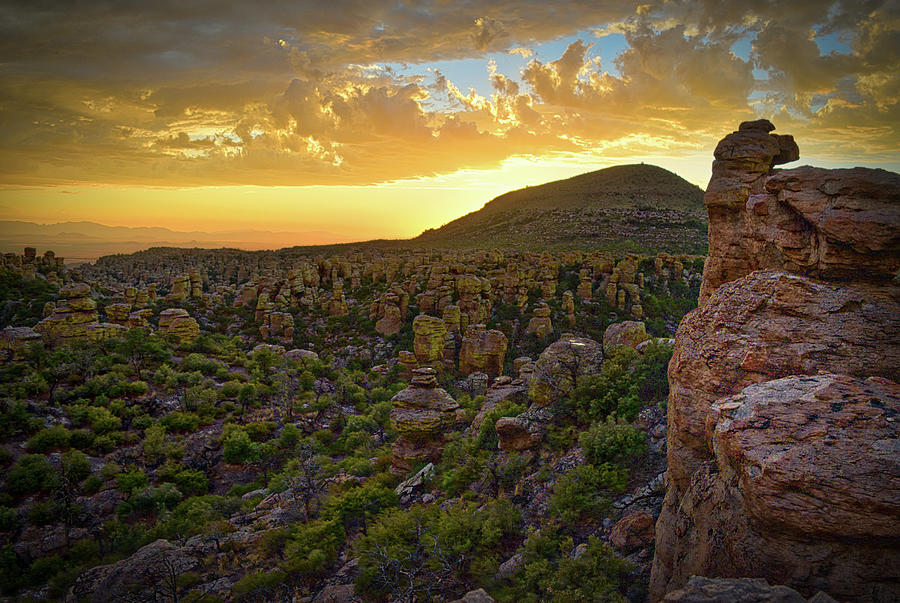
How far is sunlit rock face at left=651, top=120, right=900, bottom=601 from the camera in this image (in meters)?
5.58

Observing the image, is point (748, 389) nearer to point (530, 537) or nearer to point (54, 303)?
point (530, 537)

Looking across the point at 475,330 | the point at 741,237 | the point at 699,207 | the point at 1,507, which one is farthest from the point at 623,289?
the point at 699,207

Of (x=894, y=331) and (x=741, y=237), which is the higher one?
(x=741, y=237)

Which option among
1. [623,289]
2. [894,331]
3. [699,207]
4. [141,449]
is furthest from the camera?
[699,207]

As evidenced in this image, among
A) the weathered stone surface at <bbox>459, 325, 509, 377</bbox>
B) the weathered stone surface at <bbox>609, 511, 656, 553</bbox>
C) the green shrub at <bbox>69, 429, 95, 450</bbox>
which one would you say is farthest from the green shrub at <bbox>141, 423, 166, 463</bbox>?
the weathered stone surface at <bbox>609, 511, 656, 553</bbox>

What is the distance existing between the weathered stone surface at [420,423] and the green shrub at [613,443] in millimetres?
10317

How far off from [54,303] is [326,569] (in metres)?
44.2

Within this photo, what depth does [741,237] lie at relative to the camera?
10867mm

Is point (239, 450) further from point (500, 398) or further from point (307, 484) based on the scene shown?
point (500, 398)

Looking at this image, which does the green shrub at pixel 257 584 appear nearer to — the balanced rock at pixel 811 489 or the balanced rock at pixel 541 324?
the balanced rock at pixel 811 489

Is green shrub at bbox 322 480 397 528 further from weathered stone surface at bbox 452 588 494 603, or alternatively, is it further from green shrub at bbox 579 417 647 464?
weathered stone surface at bbox 452 588 494 603

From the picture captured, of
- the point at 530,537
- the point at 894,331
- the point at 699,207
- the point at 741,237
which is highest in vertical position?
the point at 699,207

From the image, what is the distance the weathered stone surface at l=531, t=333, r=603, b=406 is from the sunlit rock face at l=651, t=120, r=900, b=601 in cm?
965

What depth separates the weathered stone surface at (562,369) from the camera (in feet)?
64.5
